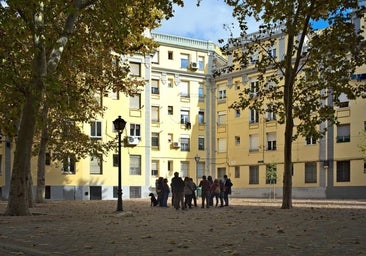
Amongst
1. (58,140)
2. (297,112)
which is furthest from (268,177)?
(297,112)

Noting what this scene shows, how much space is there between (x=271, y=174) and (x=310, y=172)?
11.8 feet

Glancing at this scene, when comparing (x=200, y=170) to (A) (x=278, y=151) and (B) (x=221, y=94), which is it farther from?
(A) (x=278, y=151)

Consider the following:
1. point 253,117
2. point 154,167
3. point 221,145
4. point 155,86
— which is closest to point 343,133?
point 253,117

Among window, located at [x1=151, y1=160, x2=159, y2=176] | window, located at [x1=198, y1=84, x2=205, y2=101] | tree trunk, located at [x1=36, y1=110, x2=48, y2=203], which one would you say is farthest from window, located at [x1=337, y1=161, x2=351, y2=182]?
tree trunk, located at [x1=36, y1=110, x2=48, y2=203]

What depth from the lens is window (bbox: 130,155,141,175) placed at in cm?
5275

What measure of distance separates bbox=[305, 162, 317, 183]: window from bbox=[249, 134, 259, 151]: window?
6.75m

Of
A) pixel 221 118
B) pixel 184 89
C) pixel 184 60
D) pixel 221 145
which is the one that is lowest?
pixel 221 145

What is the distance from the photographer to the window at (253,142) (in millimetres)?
57469

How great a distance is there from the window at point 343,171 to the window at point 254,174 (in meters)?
9.82

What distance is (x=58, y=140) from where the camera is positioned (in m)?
34.7

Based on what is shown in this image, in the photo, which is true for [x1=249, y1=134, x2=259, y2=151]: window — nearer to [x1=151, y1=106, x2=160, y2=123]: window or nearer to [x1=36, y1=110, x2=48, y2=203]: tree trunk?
[x1=151, y1=106, x2=160, y2=123]: window

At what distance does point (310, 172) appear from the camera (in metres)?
51.8

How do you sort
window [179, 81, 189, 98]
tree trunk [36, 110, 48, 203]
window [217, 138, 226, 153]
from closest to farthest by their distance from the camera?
tree trunk [36, 110, 48, 203]
window [179, 81, 189, 98]
window [217, 138, 226, 153]

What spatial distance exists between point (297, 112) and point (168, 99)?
34.8 m
